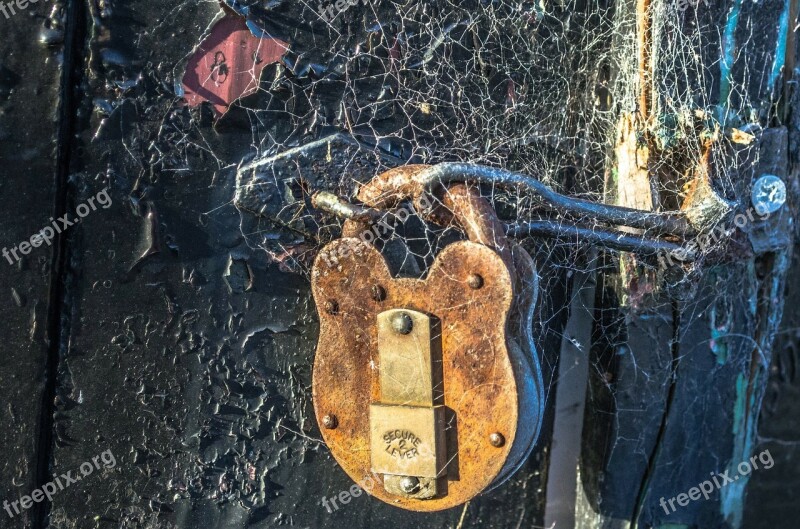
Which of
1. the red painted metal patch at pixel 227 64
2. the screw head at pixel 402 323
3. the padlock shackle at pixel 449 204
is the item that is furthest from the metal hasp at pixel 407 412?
→ the red painted metal patch at pixel 227 64

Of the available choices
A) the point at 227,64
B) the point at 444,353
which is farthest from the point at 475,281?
the point at 227,64

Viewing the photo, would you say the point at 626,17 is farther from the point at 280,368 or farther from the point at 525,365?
the point at 280,368

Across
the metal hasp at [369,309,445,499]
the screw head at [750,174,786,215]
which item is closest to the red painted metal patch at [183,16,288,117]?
the metal hasp at [369,309,445,499]

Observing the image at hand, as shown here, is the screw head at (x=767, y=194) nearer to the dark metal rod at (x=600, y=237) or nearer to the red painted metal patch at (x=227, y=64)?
the dark metal rod at (x=600, y=237)

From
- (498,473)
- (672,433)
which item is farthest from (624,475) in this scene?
(498,473)

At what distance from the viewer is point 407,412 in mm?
870

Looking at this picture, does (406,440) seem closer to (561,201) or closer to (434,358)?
(434,358)

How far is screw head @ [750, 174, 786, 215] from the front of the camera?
114 cm

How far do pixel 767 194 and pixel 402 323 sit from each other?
656 mm

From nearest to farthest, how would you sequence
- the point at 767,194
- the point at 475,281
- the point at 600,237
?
the point at 475,281, the point at 600,237, the point at 767,194

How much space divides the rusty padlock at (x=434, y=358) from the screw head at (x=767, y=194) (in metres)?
0.48

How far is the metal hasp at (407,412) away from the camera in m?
0.87

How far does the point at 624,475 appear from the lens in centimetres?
121

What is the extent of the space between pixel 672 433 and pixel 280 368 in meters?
0.67
